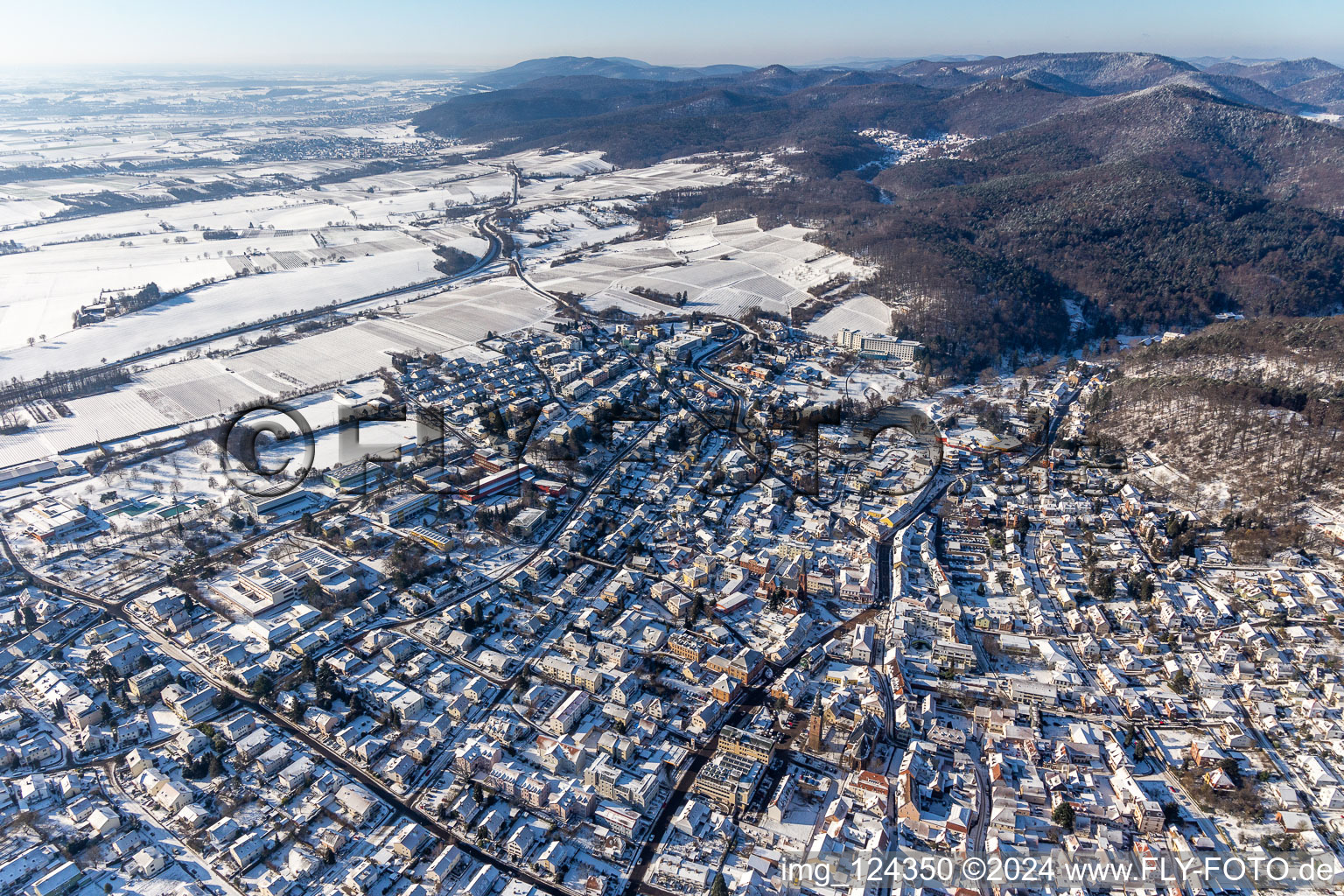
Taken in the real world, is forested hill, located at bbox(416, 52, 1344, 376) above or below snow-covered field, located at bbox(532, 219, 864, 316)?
above

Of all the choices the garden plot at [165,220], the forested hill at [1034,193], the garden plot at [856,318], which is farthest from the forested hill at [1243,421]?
the garden plot at [165,220]

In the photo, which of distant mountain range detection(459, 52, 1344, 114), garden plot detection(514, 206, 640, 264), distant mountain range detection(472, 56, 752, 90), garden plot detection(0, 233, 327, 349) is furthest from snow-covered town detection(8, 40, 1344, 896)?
distant mountain range detection(472, 56, 752, 90)

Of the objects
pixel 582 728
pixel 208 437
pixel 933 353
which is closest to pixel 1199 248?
pixel 933 353

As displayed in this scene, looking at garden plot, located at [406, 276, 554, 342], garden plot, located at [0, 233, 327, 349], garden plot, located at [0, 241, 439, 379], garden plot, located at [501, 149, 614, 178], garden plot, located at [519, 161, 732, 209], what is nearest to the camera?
garden plot, located at [0, 241, 439, 379]

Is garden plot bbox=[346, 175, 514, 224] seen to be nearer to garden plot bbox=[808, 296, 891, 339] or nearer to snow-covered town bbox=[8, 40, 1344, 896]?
snow-covered town bbox=[8, 40, 1344, 896]

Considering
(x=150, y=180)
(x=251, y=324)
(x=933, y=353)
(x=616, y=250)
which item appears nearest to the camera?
(x=933, y=353)

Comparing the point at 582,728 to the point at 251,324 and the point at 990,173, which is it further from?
the point at 990,173

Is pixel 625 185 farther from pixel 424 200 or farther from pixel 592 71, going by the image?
pixel 592 71

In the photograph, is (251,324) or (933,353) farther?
(251,324)
